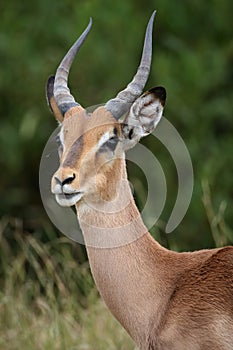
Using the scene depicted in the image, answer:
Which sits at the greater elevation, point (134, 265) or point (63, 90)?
point (63, 90)

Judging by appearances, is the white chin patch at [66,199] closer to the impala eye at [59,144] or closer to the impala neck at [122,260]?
the impala neck at [122,260]

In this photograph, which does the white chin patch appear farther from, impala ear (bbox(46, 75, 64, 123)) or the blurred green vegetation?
the blurred green vegetation

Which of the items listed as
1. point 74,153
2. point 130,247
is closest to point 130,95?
point 74,153

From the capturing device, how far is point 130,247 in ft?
18.5

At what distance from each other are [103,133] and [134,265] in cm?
77

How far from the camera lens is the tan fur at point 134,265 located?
5.30m

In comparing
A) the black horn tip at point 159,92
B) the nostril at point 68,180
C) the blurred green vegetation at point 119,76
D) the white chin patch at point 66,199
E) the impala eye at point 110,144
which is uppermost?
the black horn tip at point 159,92

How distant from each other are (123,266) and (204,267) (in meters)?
0.46

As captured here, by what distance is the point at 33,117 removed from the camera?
46.3 feet

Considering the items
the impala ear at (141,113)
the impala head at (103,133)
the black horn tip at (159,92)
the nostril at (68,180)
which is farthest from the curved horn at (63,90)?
the nostril at (68,180)

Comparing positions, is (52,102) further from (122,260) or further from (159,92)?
(122,260)

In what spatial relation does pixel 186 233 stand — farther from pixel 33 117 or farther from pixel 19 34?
pixel 19 34

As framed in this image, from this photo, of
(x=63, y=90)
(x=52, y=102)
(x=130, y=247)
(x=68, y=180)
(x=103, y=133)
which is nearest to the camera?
(x=68, y=180)

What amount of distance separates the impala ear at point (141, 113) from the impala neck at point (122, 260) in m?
0.18
